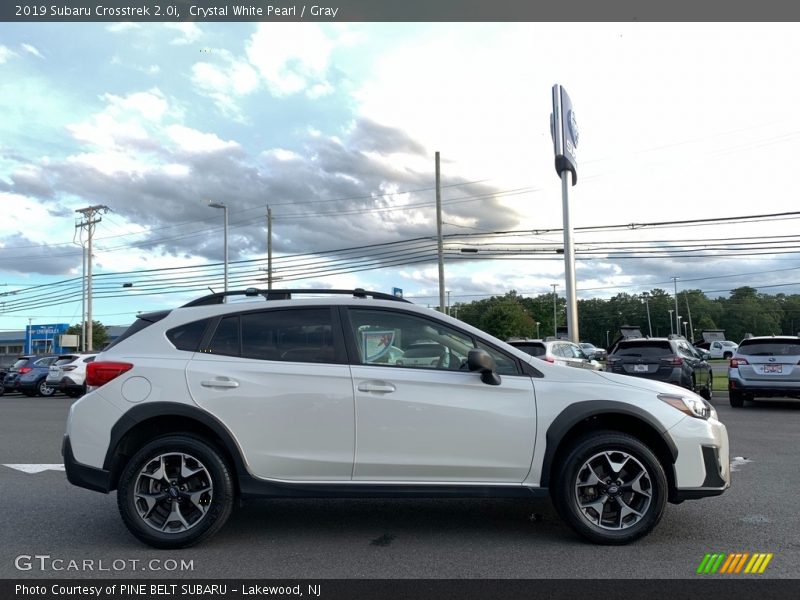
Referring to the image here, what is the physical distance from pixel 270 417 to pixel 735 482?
485 cm

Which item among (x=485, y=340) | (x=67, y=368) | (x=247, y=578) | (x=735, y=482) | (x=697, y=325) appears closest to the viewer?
(x=247, y=578)

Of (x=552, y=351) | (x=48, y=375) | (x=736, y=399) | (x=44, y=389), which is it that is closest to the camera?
(x=736, y=399)

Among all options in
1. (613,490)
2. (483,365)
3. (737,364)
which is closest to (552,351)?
(737,364)

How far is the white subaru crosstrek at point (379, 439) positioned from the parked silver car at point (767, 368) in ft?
34.6

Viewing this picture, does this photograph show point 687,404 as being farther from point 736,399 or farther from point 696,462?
point 736,399

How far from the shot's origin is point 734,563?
4258 millimetres

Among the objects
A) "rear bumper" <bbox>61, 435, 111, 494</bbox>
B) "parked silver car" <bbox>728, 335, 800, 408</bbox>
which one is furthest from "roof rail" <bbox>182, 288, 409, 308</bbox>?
"parked silver car" <bbox>728, 335, 800, 408</bbox>

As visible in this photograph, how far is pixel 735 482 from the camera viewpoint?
6.63 metres

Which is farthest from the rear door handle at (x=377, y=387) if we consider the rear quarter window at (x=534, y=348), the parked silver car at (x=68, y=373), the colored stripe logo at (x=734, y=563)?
the parked silver car at (x=68, y=373)

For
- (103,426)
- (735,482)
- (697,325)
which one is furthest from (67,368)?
(697,325)

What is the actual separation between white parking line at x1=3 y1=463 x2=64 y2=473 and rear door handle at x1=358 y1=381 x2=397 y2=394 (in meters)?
5.08

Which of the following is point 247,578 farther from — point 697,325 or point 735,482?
point 697,325

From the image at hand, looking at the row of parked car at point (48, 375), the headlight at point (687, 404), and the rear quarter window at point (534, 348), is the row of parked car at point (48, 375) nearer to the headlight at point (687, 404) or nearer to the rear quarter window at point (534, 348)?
the rear quarter window at point (534, 348)

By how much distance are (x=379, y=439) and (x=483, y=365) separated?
886mm
